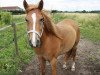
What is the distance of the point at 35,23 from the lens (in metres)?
4.41

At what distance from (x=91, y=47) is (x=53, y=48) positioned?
559cm

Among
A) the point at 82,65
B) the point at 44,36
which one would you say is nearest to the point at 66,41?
the point at 44,36

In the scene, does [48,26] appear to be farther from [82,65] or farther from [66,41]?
[82,65]

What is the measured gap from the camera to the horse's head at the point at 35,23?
434cm

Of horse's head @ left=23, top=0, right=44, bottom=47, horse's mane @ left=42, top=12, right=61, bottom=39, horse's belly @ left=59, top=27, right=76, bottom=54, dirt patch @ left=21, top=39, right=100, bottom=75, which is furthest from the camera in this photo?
dirt patch @ left=21, top=39, right=100, bottom=75

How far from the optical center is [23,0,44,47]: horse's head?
4344 mm

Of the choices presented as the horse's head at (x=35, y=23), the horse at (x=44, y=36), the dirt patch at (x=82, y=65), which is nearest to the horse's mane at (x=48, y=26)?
the horse at (x=44, y=36)

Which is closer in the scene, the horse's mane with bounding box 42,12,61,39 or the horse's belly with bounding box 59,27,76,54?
the horse's mane with bounding box 42,12,61,39

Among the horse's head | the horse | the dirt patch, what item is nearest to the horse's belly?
the horse

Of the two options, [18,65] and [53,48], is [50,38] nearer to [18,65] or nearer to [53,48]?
[53,48]

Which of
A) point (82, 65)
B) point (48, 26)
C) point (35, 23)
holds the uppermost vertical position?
point (35, 23)

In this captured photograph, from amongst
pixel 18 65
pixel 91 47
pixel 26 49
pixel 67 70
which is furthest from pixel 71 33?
pixel 91 47

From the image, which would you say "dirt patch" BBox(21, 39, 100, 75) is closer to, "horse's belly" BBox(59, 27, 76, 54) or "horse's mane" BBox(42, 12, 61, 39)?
"horse's belly" BBox(59, 27, 76, 54)

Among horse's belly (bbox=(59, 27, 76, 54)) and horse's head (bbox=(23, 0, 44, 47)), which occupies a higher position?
horse's head (bbox=(23, 0, 44, 47))
